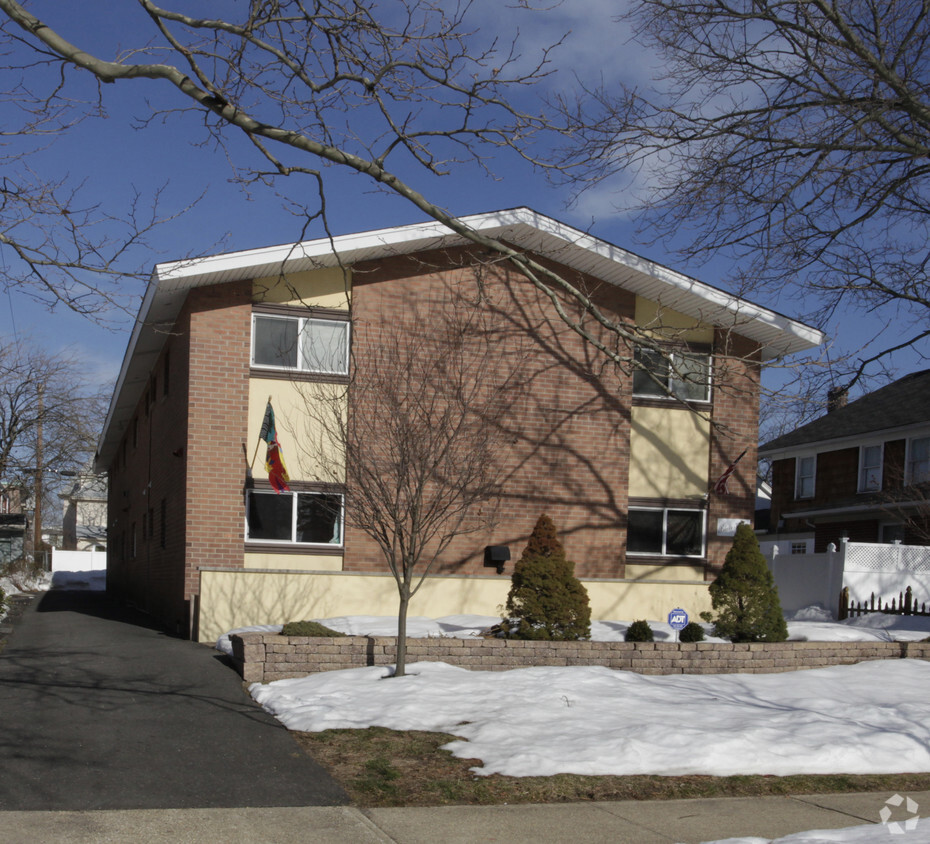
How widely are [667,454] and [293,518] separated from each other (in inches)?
276

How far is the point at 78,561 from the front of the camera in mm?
57531

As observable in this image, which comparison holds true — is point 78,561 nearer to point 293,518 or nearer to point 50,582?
point 50,582

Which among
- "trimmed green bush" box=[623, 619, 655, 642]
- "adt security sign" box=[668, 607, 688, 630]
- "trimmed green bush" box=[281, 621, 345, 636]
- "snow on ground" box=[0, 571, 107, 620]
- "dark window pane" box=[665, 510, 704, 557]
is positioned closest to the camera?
"trimmed green bush" box=[281, 621, 345, 636]

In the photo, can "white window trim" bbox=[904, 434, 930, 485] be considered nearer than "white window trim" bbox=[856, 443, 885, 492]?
Yes

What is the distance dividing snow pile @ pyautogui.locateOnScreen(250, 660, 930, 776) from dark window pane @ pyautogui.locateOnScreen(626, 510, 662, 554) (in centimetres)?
552

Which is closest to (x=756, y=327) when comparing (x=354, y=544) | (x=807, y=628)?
(x=807, y=628)

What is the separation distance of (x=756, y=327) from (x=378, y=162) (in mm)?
12775

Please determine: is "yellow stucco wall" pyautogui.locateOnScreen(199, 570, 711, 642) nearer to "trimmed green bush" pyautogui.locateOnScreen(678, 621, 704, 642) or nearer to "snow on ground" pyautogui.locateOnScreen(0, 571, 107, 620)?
"trimmed green bush" pyautogui.locateOnScreen(678, 621, 704, 642)

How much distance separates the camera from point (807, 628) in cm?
1686

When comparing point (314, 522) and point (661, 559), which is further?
point (661, 559)

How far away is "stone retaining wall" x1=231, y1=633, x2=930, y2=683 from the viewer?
37.9 feet

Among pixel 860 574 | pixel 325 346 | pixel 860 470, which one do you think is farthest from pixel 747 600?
pixel 860 470

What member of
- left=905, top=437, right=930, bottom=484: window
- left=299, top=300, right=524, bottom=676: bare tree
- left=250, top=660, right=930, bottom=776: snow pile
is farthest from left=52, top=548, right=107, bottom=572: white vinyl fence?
left=250, top=660, right=930, bottom=776: snow pile

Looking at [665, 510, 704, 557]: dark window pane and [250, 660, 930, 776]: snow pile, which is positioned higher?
[665, 510, 704, 557]: dark window pane
